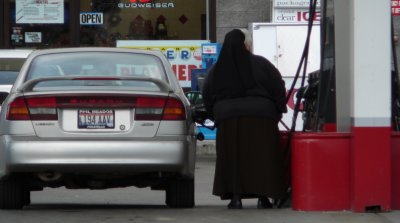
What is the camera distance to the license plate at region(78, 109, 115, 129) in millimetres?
8320

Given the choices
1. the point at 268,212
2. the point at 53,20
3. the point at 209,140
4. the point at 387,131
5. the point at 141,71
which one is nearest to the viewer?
the point at 387,131

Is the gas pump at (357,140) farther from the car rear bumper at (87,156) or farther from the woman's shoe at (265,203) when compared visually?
the car rear bumper at (87,156)

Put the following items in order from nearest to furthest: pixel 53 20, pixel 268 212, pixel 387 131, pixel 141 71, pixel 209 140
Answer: pixel 387 131
pixel 268 212
pixel 141 71
pixel 209 140
pixel 53 20

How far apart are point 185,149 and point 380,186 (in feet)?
5.36

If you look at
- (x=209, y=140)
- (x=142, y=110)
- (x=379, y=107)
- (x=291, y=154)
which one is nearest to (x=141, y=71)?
(x=142, y=110)

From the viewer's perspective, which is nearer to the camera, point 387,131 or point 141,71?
point 387,131

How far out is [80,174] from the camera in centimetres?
846

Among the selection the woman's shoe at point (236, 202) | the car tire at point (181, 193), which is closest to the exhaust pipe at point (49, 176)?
the car tire at point (181, 193)

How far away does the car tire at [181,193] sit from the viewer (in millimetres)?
9047

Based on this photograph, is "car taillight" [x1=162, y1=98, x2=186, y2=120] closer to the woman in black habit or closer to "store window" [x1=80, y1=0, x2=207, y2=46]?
the woman in black habit

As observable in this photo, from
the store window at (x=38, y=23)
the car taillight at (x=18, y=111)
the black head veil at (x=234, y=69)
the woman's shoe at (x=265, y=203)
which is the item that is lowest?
the woman's shoe at (x=265, y=203)

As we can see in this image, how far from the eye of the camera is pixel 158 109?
845 cm

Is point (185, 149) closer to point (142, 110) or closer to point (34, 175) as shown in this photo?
point (142, 110)

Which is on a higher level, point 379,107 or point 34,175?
point 379,107
